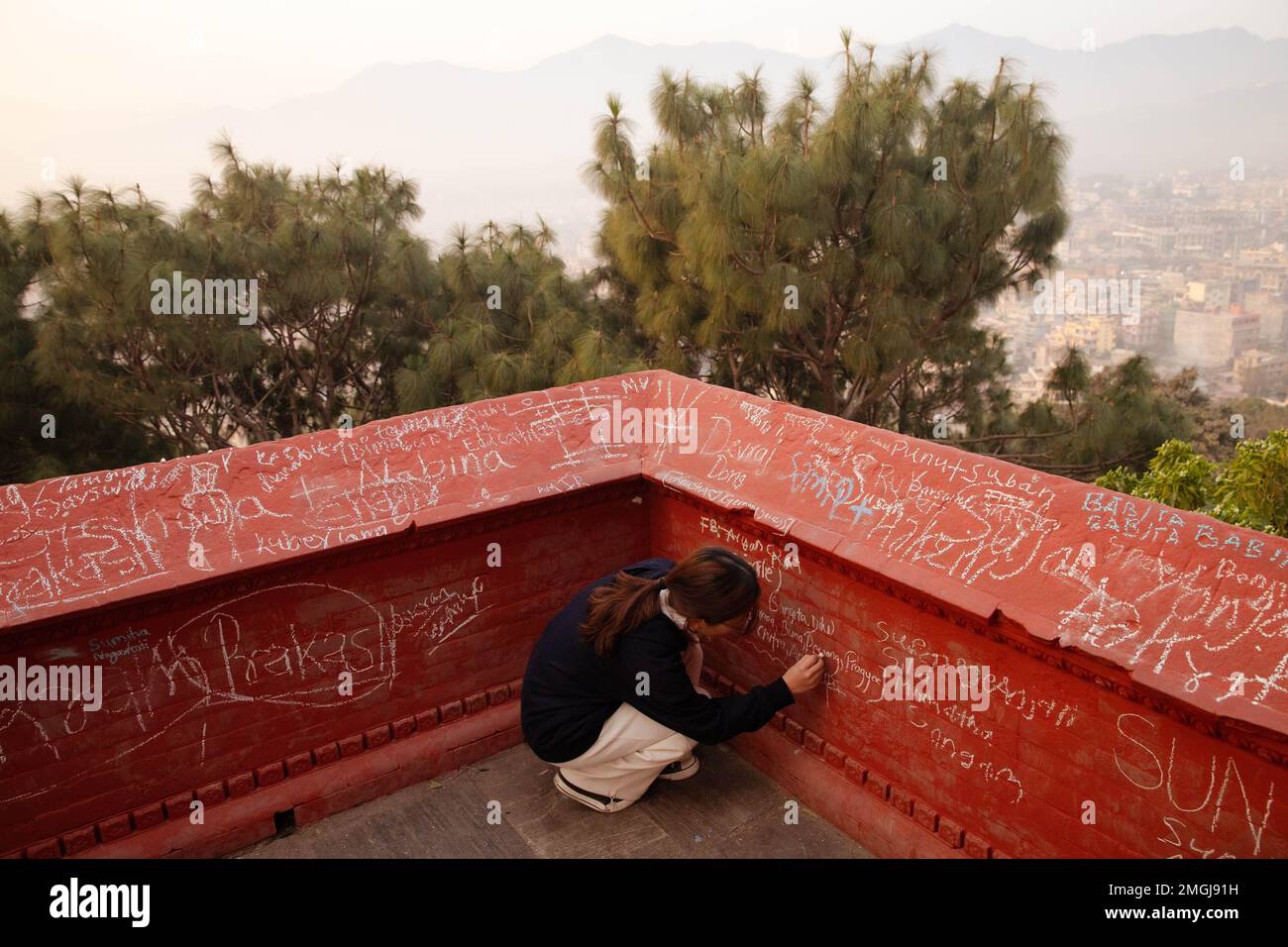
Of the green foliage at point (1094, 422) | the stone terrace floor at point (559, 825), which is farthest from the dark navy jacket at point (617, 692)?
the green foliage at point (1094, 422)

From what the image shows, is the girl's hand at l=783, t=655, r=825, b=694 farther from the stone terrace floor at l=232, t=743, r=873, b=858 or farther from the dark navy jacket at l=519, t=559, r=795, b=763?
the stone terrace floor at l=232, t=743, r=873, b=858

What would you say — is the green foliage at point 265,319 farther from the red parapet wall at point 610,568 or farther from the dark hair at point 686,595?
the dark hair at point 686,595

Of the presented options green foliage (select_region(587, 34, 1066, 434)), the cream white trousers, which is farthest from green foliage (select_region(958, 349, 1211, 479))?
the cream white trousers

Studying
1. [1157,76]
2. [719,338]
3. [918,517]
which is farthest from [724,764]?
[1157,76]

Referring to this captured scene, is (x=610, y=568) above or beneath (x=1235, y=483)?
beneath

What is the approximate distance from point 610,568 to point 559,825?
1339 mm

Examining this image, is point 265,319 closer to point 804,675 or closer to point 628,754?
point 628,754

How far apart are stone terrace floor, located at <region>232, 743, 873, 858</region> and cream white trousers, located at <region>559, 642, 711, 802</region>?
17 centimetres

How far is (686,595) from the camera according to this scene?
3.66m

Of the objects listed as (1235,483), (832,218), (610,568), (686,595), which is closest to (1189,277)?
(832,218)

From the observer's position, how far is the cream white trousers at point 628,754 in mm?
4082

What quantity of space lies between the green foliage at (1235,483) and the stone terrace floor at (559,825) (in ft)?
10.4

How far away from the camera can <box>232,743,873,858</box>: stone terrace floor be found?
4.09 meters
